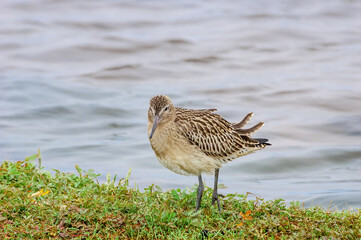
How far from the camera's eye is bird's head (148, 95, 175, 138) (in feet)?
28.1

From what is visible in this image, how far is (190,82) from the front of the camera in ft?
65.8

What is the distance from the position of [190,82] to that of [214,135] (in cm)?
1108

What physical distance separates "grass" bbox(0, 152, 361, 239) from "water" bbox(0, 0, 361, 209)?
3.34 meters

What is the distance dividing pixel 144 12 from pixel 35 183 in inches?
745

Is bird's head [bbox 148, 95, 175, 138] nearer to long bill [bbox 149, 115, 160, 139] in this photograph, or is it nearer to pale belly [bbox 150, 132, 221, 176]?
long bill [bbox 149, 115, 160, 139]

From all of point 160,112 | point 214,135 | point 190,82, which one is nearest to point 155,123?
point 160,112

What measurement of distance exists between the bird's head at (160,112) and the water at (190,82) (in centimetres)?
418

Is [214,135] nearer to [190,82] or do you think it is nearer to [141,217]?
[141,217]

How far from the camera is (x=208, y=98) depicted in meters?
18.8

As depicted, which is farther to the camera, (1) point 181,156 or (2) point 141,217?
(1) point 181,156

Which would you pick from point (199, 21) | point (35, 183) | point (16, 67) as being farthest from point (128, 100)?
point (35, 183)

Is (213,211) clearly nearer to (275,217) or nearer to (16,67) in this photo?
(275,217)

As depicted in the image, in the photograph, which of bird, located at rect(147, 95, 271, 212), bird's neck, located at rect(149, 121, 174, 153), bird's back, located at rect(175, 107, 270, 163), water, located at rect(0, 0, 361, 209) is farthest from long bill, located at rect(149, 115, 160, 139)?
water, located at rect(0, 0, 361, 209)

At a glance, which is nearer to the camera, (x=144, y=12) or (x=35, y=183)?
(x=35, y=183)
